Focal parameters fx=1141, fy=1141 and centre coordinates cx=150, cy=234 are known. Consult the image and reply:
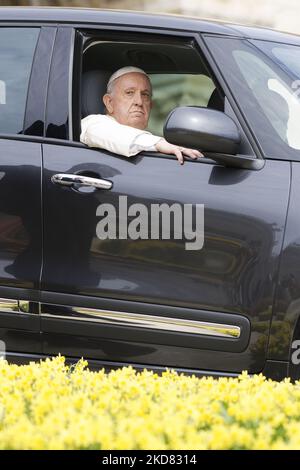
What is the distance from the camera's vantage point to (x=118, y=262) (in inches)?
175

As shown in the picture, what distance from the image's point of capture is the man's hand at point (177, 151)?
446 centimetres

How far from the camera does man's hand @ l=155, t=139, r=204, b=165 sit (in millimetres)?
4457

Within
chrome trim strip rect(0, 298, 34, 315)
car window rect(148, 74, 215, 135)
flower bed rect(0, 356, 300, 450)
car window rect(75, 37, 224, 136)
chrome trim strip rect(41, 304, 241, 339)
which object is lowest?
flower bed rect(0, 356, 300, 450)

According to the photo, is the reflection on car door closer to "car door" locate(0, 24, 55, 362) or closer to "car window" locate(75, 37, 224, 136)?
"car door" locate(0, 24, 55, 362)

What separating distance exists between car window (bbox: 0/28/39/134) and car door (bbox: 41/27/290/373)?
254 mm

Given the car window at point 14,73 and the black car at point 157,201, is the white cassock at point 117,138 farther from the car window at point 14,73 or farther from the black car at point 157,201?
the car window at point 14,73

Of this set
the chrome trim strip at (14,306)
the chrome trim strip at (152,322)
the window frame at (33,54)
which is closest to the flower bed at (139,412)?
the chrome trim strip at (152,322)

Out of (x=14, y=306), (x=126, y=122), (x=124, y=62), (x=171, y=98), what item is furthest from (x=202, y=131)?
(x=171, y=98)

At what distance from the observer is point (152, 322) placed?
4414mm

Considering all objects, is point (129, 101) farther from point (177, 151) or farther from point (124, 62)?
point (177, 151)

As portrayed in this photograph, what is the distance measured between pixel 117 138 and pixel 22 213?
1.59ft

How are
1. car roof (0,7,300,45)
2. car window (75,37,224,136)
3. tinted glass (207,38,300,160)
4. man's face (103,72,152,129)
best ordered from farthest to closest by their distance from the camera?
man's face (103,72,152,129) < car window (75,37,224,136) < car roof (0,7,300,45) < tinted glass (207,38,300,160)

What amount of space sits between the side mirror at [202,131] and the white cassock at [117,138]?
20 centimetres

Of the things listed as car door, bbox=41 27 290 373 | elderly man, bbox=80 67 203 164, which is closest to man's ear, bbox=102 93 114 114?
elderly man, bbox=80 67 203 164
